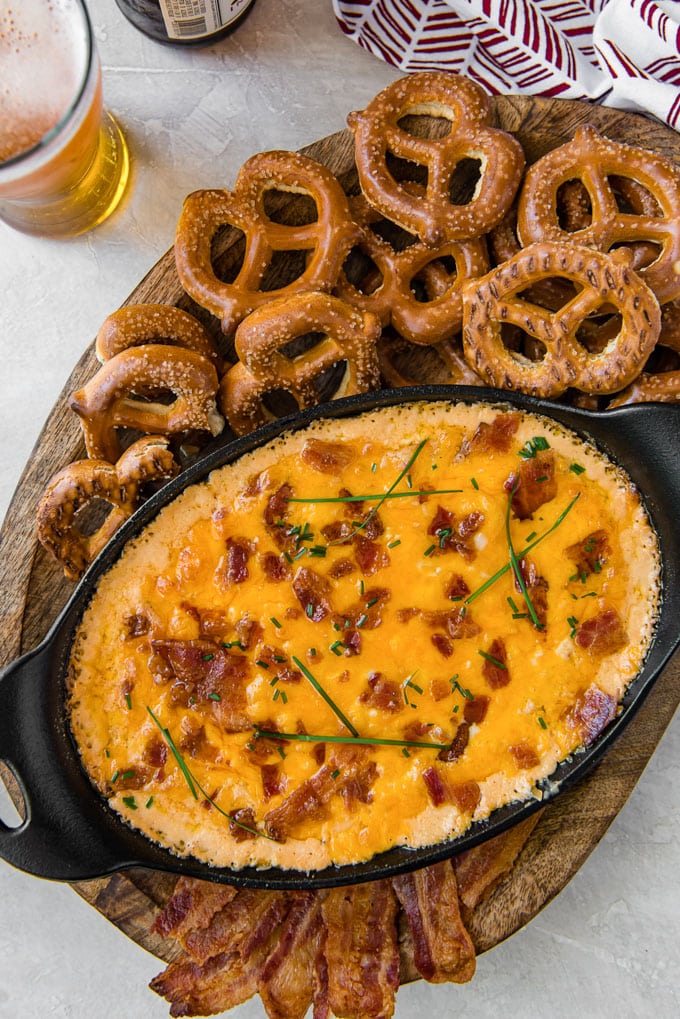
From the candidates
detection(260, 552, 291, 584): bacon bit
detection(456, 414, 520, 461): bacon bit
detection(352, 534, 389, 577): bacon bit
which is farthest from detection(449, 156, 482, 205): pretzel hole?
detection(260, 552, 291, 584): bacon bit

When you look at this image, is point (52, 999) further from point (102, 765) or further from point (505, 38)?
point (505, 38)

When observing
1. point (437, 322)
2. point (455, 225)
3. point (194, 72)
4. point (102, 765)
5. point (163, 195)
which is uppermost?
point (194, 72)

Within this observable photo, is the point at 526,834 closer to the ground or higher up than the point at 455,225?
closer to the ground

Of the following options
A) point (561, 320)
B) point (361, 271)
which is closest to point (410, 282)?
point (361, 271)

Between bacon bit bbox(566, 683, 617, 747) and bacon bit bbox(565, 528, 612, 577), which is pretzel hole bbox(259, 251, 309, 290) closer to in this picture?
bacon bit bbox(565, 528, 612, 577)

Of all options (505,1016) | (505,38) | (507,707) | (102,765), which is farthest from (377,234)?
(505,1016)

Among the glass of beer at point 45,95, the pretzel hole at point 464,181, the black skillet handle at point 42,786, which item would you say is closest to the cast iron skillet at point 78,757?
the black skillet handle at point 42,786

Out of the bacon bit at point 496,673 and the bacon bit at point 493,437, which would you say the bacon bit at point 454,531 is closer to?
the bacon bit at point 493,437
